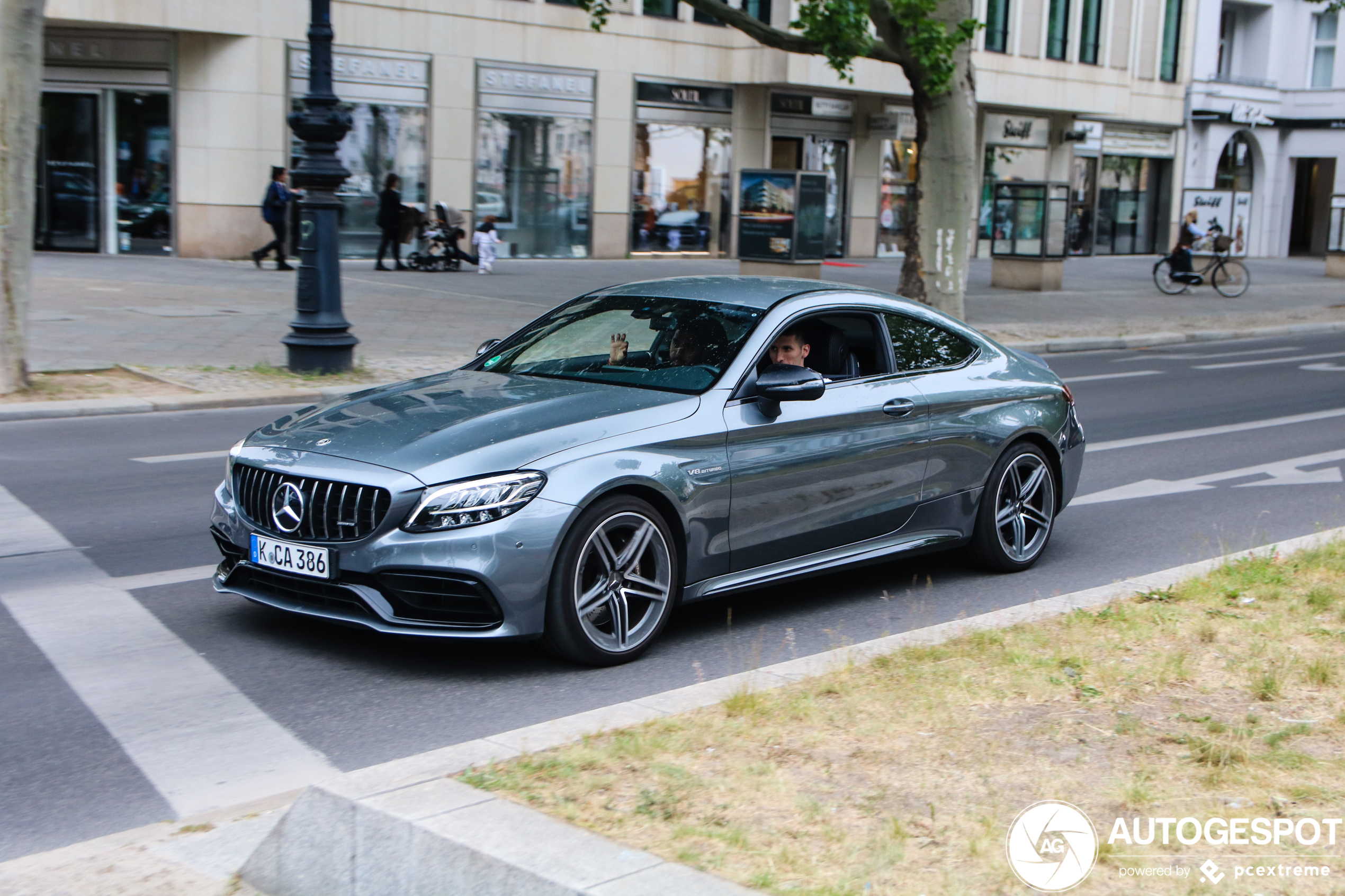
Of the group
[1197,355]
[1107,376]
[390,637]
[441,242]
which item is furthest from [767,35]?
[390,637]

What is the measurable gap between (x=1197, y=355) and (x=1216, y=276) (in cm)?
1223

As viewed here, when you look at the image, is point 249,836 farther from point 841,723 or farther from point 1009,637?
point 1009,637

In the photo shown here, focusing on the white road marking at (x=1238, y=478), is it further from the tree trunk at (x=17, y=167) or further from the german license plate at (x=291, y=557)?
the tree trunk at (x=17, y=167)

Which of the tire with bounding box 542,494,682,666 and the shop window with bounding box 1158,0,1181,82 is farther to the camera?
the shop window with bounding box 1158,0,1181,82

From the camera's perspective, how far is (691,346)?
20.7 feet

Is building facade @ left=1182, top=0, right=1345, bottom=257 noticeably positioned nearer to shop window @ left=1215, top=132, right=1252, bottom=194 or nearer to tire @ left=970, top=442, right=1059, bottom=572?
shop window @ left=1215, top=132, right=1252, bottom=194

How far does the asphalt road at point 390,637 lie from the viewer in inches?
182

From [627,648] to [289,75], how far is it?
23.6 meters

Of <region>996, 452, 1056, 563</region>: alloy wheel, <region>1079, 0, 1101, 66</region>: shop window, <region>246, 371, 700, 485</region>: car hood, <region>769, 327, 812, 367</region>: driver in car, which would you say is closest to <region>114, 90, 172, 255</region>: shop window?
<region>246, 371, 700, 485</region>: car hood

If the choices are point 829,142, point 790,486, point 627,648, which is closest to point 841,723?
point 627,648

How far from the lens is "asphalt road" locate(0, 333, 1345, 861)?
4.62 m

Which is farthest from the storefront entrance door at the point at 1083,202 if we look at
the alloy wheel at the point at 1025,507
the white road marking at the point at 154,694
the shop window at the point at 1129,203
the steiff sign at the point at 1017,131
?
the white road marking at the point at 154,694

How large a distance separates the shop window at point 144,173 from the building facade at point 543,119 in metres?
0.04

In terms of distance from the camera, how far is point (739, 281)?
6.96 meters
